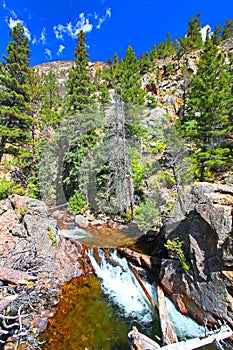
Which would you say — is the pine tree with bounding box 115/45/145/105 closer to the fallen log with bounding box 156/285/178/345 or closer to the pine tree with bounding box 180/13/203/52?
the pine tree with bounding box 180/13/203/52

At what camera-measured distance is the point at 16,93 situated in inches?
620

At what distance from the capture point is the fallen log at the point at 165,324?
19.9 ft

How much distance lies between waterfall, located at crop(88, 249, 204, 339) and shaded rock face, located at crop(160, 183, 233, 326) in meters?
0.46

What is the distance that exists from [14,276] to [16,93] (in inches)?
567

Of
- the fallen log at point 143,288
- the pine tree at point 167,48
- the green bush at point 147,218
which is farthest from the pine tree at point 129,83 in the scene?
the fallen log at point 143,288

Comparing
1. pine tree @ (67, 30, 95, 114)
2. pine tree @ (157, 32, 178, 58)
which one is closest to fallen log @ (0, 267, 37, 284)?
pine tree @ (67, 30, 95, 114)

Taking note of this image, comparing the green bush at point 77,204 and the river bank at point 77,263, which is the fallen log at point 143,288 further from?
the green bush at point 77,204

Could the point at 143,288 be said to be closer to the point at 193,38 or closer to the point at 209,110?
the point at 209,110

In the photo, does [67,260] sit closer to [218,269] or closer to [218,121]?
[218,269]

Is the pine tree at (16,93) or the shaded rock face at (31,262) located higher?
the pine tree at (16,93)

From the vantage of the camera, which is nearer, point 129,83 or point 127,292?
point 127,292

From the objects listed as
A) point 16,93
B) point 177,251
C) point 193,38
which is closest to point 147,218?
point 177,251

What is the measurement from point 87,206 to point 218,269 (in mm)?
14368

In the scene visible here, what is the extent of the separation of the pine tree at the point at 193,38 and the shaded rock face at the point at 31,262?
39.7 metres
